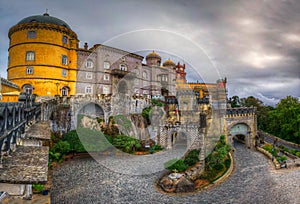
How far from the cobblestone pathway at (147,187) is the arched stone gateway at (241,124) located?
7.42 meters

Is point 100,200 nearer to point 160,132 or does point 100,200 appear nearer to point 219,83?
point 160,132

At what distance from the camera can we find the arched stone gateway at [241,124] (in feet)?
72.2

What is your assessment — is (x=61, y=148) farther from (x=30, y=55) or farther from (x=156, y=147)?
(x=30, y=55)

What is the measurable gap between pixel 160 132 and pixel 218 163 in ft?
26.4

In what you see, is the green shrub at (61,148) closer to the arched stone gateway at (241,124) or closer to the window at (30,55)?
the window at (30,55)

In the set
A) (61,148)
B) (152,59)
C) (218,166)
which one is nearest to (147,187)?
(218,166)

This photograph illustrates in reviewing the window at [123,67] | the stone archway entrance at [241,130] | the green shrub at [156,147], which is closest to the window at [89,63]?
the window at [123,67]

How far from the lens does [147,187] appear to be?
11695 millimetres

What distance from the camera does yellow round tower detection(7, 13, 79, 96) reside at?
2270 centimetres

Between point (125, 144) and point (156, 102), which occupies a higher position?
point (156, 102)

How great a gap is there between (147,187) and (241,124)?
16.3m

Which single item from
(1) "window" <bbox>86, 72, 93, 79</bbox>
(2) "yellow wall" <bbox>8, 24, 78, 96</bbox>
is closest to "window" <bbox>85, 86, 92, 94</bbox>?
(1) "window" <bbox>86, 72, 93, 79</bbox>

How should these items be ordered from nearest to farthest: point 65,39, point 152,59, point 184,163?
1. point 184,163
2. point 65,39
3. point 152,59

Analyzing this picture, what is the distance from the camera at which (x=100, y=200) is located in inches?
383
